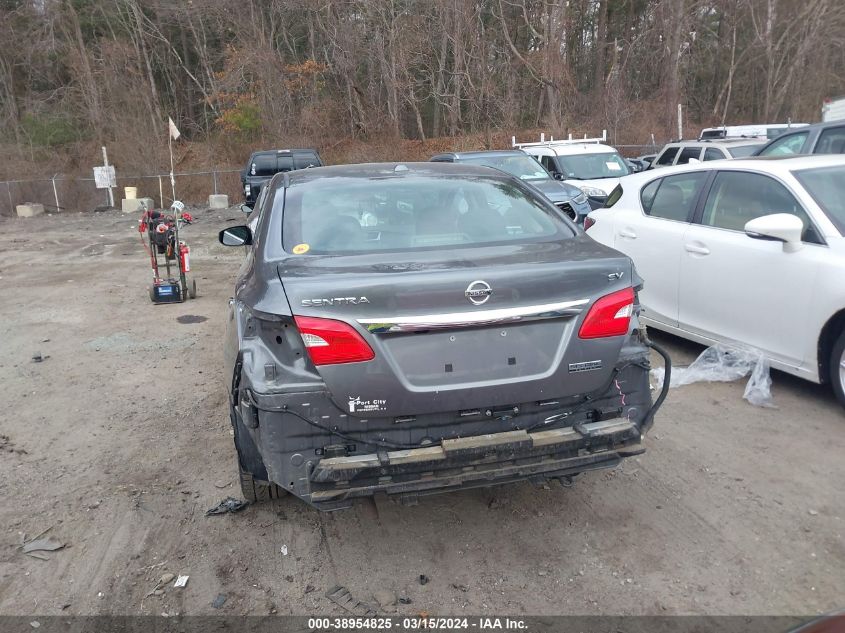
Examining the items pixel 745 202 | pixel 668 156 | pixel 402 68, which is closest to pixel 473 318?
pixel 745 202

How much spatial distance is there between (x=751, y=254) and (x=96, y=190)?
26839 millimetres

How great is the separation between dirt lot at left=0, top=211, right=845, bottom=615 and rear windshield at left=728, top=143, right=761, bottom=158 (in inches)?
351

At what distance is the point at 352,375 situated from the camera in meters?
2.89

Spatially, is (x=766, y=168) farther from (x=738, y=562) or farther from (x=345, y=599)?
(x=345, y=599)

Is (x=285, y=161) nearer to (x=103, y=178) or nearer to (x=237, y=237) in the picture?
(x=103, y=178)

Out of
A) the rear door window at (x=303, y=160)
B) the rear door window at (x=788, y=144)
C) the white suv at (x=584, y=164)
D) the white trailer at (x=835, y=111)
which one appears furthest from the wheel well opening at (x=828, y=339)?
the rear door window at (x=303, y=160)

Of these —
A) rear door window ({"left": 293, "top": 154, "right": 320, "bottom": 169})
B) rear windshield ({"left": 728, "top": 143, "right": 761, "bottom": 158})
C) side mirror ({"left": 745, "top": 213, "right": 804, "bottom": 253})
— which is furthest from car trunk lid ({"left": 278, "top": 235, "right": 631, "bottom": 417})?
rear door window ({"left": 293, "top": 154, "right": 320, "bottom": 169})

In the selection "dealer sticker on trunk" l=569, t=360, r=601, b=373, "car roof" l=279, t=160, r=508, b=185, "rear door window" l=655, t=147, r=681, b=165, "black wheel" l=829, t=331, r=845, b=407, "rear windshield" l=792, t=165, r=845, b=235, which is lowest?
"black wheel" l=829, t=331, r=845, b=407

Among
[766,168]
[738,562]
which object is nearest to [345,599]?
[738,562]

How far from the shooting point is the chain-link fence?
2639 cm

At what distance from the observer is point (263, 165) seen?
19.0 m

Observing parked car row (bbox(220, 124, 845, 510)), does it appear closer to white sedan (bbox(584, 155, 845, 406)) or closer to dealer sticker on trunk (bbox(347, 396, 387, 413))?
dealer sticker on trunk (bbox(347, 396, 387, 413))

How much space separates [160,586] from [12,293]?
8846mm

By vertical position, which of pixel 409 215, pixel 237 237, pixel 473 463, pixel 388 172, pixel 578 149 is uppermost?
pixel 388 172
